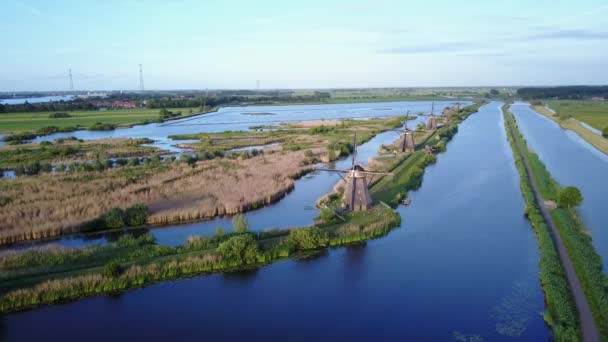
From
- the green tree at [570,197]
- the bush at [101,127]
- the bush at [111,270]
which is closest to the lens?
the bush at [111,270]

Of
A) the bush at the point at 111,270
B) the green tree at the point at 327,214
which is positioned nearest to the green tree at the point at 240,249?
the bush at the point at 111,270

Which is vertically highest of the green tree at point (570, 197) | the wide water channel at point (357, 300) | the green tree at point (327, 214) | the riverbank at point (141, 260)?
the green tree at point (570, 197)

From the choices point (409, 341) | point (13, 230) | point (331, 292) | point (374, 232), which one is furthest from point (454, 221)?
point (13, 230)

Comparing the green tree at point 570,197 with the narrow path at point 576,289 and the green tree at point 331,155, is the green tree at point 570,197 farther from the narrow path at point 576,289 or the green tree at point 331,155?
the green tree at point 331,155

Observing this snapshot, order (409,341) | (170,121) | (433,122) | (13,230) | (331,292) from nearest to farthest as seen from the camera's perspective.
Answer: (409,341)
(331,292)
(13,230)
(433,122)
(170,121)

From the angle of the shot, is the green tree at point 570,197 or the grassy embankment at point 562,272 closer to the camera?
the grassy embankment at point 562,272

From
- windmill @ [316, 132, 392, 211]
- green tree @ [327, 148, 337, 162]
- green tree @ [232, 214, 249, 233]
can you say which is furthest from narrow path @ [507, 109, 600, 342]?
green tree @ [327, 148, 337, 162]

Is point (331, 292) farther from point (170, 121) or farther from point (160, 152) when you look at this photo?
point (170, 121)
